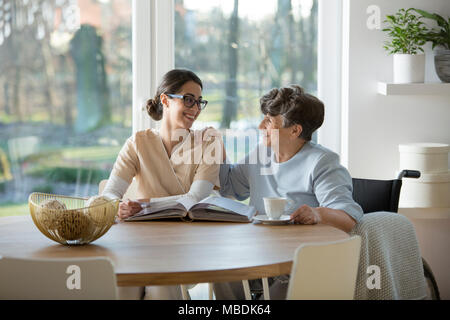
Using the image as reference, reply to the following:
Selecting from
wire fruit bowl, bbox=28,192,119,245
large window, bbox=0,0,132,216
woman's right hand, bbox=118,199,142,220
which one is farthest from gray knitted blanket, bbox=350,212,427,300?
large window, bbox=0,0,132,216

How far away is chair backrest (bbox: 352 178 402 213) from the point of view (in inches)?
105

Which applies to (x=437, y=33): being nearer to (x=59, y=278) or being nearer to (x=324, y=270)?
(x=324, y=270)

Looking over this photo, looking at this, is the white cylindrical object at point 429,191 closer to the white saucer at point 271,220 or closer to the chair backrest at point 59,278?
the white saucer at point 271,220

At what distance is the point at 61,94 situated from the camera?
3465 millimetres

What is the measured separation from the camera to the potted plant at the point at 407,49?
3.12 metres

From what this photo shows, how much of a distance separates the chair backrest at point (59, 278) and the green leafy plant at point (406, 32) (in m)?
2.18

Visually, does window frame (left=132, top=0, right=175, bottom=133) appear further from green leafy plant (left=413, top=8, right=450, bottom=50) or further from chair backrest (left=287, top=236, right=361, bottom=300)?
chair backrest (left=287, top=236, right=361, bottom=300)

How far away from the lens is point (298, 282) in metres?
1.58

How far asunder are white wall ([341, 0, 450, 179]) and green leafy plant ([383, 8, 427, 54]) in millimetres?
88

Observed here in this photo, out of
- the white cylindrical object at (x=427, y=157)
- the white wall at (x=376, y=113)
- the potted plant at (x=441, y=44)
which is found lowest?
the white cylindrical object at (x=427, y=157)

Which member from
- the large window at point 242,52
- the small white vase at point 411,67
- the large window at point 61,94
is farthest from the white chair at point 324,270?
the large window at point 61,94

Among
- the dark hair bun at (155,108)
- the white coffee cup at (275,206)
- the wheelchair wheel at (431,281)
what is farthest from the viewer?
the dark hair bun at (155,108)
